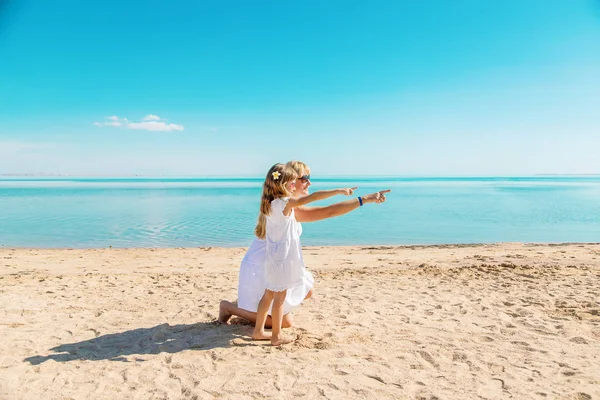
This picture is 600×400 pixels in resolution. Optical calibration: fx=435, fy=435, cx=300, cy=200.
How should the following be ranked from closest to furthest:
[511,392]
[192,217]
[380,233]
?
[511,392]
[380,233]
[192,217]

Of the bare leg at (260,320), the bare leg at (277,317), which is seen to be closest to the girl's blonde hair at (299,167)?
the bare leg at (277,317)

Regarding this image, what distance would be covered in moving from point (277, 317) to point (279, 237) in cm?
89

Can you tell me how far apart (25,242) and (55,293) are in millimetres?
11044

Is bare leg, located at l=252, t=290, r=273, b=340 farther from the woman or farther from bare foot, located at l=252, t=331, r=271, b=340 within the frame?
the woman

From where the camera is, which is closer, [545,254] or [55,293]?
[55,293]

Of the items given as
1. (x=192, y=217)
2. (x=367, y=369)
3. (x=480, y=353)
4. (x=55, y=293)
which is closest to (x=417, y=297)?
(x=480, y=353)

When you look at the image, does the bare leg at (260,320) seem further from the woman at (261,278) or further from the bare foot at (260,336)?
the woman at (261,278)

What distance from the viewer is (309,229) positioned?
65.3 feet

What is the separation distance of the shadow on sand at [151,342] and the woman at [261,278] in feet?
0.84

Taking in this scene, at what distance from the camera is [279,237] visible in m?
4.43

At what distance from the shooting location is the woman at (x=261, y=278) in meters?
4.45

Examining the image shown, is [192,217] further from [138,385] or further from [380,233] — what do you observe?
[138,385]

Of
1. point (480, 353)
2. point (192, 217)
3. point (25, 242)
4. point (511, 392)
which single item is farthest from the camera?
point (192, 217)

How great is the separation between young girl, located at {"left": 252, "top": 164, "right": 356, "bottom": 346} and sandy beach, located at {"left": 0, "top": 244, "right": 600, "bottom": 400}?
55cm
